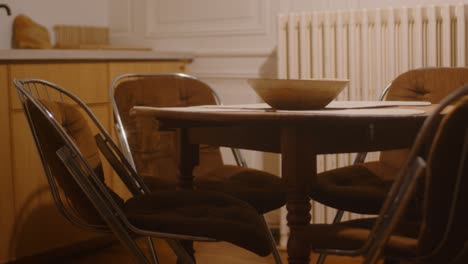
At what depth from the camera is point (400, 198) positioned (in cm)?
147

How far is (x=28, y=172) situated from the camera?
9.84ft

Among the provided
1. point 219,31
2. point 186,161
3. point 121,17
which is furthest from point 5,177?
point 121,17

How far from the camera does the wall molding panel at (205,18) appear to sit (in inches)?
145

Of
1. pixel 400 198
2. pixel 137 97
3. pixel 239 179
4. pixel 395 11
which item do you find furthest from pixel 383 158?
pixel 400 198

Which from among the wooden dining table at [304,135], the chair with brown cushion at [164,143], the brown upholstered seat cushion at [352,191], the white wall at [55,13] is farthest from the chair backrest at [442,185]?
the white wall at [55,13]

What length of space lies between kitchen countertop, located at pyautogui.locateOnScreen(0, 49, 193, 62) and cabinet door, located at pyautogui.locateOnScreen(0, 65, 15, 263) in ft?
0.24

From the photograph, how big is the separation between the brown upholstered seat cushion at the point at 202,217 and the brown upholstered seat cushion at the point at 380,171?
1.00 ft

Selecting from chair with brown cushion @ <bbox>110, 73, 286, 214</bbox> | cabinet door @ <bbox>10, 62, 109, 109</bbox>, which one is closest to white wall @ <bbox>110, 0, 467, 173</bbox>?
cabinet door @ <bbox>10, 62, 109, 109</bbox>

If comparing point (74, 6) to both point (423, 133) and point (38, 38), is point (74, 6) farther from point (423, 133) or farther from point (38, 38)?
point (423, 133)

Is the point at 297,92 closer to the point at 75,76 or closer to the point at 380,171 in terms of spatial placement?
the point at 380,171

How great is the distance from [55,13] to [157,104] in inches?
60.8

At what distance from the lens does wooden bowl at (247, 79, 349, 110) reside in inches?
71.6

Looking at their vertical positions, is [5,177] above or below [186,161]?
below

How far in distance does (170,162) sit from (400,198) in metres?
1.55
